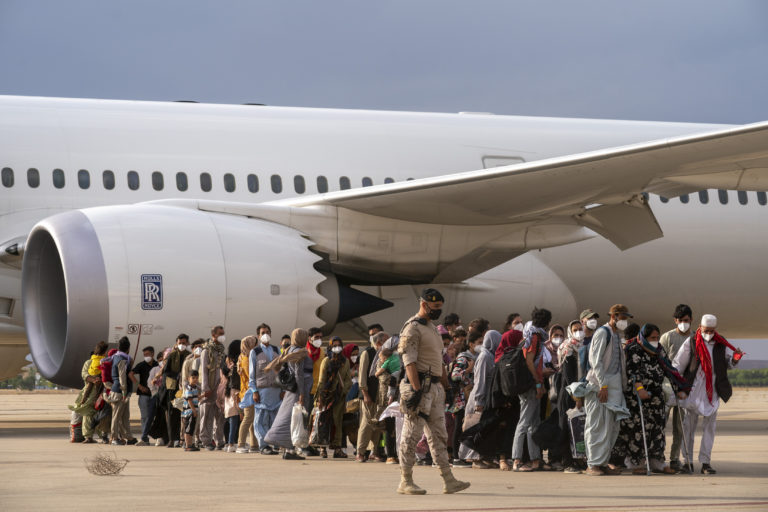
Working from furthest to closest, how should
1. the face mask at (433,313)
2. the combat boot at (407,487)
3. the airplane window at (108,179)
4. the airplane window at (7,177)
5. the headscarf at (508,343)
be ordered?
the airplane window at (108,179) < the airplane window at (7,177) < the headscarf at (508,343) < the face mask at (433,313) < the combat boot at (407,487)

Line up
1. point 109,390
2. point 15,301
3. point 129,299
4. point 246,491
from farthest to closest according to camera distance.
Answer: point 15,301, point 109,390, point 129,299, point 246,491

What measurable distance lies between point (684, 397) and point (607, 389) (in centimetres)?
77

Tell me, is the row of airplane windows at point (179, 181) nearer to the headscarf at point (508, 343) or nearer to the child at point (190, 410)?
Answer: the child at point (190, 410)

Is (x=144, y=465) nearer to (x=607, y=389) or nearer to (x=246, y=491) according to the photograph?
(x=246, y=491)

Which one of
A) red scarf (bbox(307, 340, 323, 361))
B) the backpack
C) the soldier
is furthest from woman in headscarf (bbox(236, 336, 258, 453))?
the soldier

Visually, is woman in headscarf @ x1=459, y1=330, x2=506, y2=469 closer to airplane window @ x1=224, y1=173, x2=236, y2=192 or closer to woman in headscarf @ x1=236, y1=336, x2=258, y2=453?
woman in headscarf @ x1=236, y1=336, x2=258, y2=453

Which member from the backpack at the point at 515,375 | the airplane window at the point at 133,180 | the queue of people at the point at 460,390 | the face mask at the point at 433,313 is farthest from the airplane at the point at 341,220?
the face mask at the point at 433,313

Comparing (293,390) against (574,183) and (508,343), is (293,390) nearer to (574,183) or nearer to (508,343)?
(508,343)

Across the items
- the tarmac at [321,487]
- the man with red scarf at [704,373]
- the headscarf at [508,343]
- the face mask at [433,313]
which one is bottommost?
the tarmac at [321,487]

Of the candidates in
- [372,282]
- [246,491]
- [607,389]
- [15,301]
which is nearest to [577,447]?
[607,389]

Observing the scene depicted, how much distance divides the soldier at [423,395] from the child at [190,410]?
4.36 m

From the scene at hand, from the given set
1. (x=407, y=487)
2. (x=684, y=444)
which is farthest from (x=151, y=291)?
(x=684, y=444)

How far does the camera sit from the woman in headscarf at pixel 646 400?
9.59 m

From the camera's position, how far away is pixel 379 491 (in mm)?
7918
